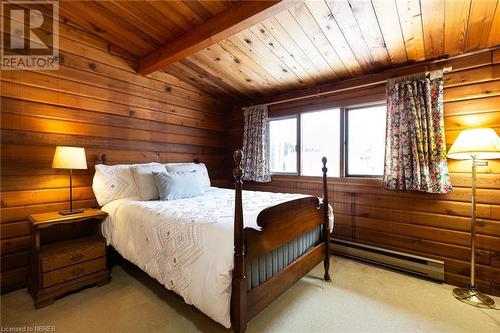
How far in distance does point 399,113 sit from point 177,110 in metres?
2.91

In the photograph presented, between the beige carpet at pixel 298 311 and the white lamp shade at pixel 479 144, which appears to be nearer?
the beige carpet at pixel 298 311

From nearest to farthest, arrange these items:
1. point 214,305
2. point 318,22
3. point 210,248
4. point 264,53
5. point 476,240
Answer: point 214,305
point 210,248
point 318,22
point 476,240
point 264,53

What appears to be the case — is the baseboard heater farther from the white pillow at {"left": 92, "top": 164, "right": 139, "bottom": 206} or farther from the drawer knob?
the drawer knob

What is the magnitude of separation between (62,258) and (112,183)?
82cm

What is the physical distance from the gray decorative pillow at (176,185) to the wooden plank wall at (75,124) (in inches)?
29.8

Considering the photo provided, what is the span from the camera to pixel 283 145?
3.84m

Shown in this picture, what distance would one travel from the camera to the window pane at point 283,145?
3.70 metres

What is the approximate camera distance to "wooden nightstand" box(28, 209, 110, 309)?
1.95 meters

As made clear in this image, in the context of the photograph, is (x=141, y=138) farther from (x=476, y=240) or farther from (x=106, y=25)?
(x=476, y=240)

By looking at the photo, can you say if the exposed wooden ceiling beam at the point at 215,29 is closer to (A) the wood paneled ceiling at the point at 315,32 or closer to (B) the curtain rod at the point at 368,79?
(A) the wood paneled ceiling at the point at 315,32

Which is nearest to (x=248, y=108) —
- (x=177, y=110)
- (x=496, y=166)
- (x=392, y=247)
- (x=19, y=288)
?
(x=177, y=110)

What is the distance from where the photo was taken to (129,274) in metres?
2.50

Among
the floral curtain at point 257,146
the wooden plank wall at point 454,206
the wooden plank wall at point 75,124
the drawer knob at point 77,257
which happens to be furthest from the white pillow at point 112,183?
the wooden plank wall at point 454,206

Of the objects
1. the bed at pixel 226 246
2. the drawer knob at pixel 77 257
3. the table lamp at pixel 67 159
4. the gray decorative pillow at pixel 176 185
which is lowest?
the drawer knob at pixel 77 257
